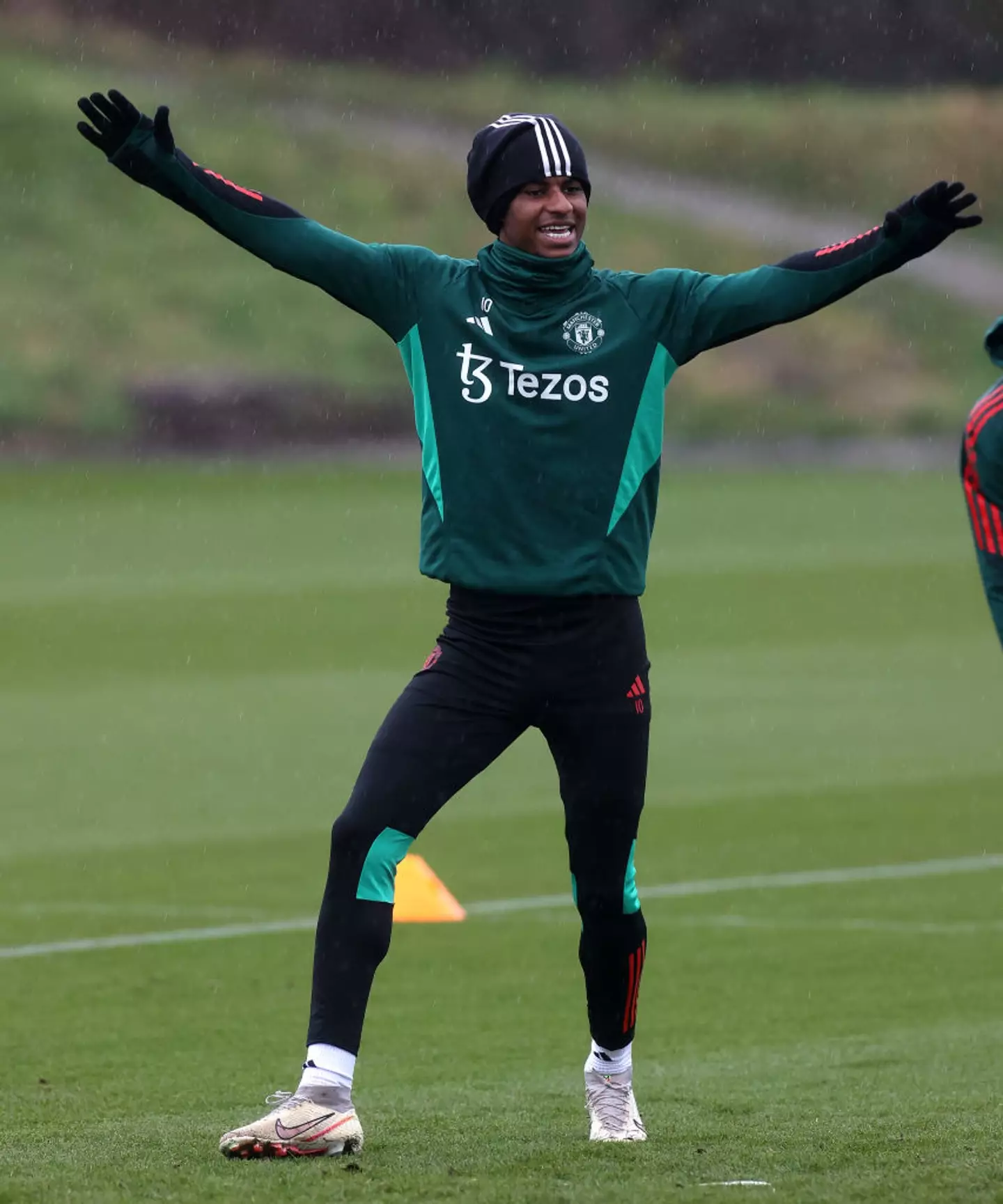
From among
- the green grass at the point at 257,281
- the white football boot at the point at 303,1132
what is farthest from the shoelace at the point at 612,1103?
the green grass at the point at 257,281

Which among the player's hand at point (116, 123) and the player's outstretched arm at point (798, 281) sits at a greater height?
the player's hand at point (116, 123)

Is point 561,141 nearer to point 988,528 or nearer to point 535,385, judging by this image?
point 535,385

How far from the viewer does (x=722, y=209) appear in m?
43.6

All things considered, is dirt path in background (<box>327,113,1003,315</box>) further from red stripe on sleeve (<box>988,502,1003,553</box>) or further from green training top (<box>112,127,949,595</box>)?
green training top (<box>112,127,949,595</box>)

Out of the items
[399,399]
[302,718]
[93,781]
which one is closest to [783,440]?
[399,399]

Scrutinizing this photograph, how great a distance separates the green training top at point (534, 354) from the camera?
4945 mm

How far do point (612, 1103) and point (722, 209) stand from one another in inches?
1553

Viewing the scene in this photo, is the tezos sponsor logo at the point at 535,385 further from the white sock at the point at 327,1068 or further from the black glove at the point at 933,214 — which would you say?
the white sock at the point at 327,1068

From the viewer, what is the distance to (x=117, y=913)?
8.86 meters

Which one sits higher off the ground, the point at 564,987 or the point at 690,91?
the point at 690,91

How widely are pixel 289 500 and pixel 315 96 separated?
2156 centimetres

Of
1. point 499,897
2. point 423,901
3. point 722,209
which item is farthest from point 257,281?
point 423,901

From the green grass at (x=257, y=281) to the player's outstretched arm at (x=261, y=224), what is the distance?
2681 cm

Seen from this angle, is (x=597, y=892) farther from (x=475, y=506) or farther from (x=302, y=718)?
(x=302, y=718)
